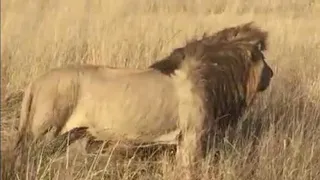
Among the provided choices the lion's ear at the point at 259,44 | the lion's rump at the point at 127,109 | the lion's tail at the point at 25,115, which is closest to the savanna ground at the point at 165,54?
the lion's tail at the point at 25,115

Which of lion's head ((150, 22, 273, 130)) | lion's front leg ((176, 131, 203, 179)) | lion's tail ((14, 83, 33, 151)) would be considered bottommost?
lion's front leg ((176, 131, 203, 179))

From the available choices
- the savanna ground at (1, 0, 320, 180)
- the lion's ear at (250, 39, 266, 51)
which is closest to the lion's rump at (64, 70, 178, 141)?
the savanna ground at (1, 0, 320, 180)

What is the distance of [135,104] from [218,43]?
757mm

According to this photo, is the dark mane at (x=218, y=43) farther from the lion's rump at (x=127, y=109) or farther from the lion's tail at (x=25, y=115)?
the lion's tail at (x=25, y=115)

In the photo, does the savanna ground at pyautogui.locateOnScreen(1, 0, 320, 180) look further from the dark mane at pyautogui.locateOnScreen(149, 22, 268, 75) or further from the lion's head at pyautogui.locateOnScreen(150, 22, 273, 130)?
the dark mane at pyautogui.locateOnScreen(149, 22, 268, 75)

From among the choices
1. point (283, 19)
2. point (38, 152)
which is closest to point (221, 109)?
point (38, 152)

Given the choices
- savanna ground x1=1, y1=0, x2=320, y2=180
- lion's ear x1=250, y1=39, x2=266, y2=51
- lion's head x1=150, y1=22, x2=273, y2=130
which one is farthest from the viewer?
lion's ear x1=250, y1=39, x2=266, y2=51

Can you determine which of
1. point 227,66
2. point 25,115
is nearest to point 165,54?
point 227,66

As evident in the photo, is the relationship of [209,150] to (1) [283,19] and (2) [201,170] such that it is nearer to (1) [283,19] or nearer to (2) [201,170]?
(2) [201,170]

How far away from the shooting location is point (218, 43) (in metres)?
4.67

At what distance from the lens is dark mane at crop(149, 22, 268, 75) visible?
14.7 feet

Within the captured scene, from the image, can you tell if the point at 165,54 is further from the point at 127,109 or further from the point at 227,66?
the point at 127,109

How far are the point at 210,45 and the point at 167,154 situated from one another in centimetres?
78

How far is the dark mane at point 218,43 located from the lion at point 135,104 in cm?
2
